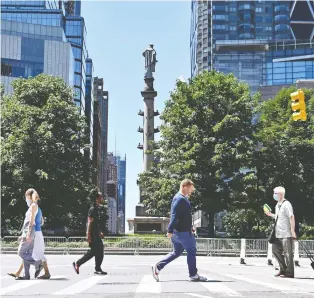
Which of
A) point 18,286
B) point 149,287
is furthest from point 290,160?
point 18,286

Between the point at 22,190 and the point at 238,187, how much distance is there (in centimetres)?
1534

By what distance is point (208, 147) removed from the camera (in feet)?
132

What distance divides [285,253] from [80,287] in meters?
4.81

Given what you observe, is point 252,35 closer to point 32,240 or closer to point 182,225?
point 32,240


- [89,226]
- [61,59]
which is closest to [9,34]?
[61,59]

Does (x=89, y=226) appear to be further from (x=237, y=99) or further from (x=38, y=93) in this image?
(x=38, y=93)

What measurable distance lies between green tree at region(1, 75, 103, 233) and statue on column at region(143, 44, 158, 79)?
10.1 metres

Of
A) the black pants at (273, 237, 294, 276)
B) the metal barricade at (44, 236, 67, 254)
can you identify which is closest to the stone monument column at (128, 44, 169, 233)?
the metal barricade at (44, 236, 67, 254)

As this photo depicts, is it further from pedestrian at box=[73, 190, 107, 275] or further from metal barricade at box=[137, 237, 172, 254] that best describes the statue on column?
pedestrian at box=[73, 190, 107, 275]

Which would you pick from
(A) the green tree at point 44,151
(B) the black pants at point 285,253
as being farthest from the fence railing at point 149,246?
(B) the black pants at point 285,253

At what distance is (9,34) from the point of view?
320 feet

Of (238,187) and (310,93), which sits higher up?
(310,93)

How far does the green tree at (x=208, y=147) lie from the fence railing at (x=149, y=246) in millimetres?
5589

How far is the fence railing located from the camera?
1283 inches
